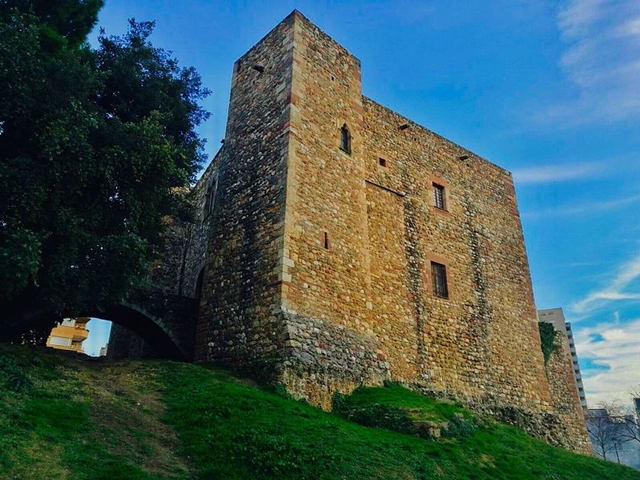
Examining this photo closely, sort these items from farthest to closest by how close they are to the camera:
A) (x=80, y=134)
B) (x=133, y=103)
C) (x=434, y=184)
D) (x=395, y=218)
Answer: (x=434, y=184) < (x=395, y=218) < (x=133, y=103) < (x=80, y=134)

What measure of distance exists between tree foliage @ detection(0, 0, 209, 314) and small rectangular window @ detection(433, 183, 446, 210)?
30.1 ft

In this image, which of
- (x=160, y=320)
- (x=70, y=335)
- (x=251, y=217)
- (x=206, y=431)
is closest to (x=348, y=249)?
(x=251, y=217)

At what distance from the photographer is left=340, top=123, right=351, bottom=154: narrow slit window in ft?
51.2

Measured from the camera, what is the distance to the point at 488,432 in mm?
13211

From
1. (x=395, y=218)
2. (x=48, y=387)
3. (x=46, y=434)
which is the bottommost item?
(x=46, y=434)

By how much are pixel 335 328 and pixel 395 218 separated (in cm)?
554

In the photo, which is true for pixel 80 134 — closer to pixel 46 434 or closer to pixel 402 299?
pixel 46 434

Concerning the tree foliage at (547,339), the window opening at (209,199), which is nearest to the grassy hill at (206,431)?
the window opening at (209,199)

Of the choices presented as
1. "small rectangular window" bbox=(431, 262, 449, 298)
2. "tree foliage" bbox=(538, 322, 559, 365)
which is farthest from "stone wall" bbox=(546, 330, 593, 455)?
"small rectangular window" bbox=(431, 262, 449, 298)

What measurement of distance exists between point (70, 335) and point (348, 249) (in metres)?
37.3

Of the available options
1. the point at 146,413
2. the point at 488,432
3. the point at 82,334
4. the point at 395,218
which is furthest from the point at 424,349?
the point at 82,334

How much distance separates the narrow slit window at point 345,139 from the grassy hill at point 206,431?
6941mm

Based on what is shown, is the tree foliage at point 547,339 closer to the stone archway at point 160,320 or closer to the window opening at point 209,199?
the window opening at point 209,199

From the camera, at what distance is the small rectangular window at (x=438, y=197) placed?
61.7 feet
